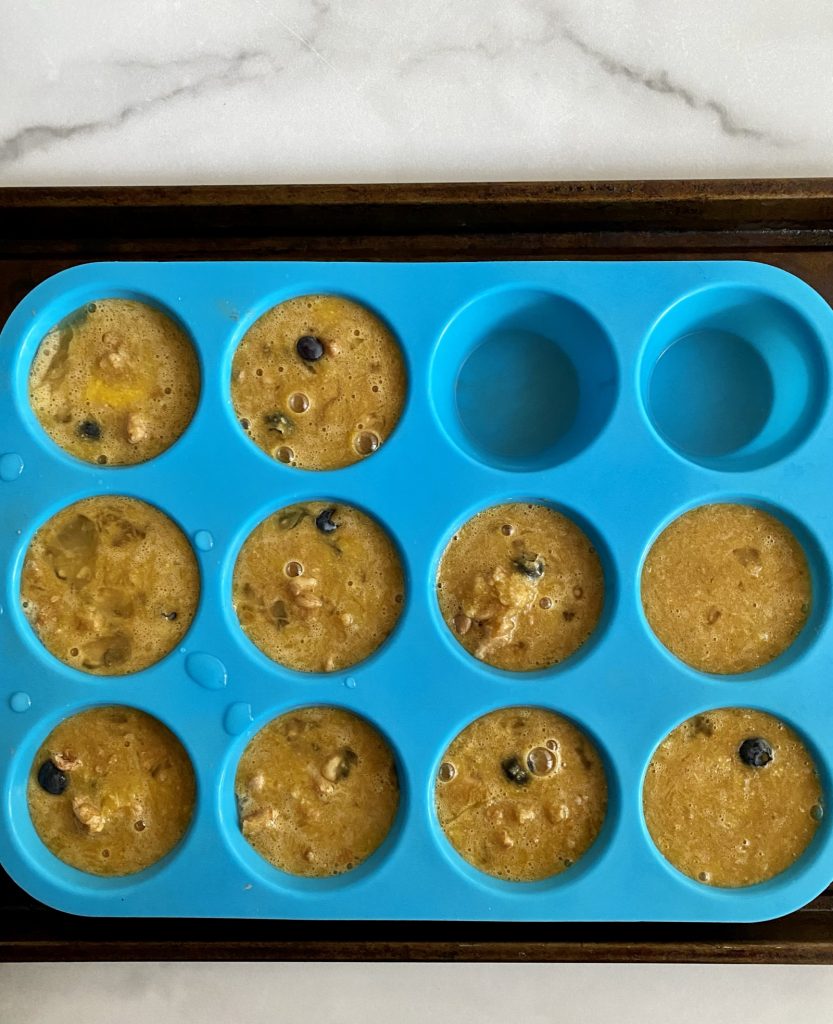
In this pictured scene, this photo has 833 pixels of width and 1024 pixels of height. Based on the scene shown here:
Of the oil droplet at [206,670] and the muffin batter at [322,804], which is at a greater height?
the oil droplet at [206,670]

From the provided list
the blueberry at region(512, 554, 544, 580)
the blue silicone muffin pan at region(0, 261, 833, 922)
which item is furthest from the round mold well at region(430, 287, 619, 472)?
the blueberry at region(512, 554, 544, 580)

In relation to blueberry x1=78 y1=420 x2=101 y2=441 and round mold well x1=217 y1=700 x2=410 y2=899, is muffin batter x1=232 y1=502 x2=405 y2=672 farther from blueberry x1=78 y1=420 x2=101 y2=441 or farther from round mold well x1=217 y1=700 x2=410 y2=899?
blueberry x1=78 y1=420 x2=101 y2=441

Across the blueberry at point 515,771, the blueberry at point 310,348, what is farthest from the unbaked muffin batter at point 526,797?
the blueberry at point 310,348

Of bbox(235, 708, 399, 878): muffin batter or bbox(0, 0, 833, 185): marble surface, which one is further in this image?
bbox(0, 0, 833, 185): marble surface

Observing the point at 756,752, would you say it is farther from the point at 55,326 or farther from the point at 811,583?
the point at 55,326

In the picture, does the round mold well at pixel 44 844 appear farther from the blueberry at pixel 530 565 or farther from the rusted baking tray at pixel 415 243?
the blueberry at pixel 530 565

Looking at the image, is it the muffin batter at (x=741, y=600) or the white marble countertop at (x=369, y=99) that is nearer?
the muffin batter at (x=741, y=600)
